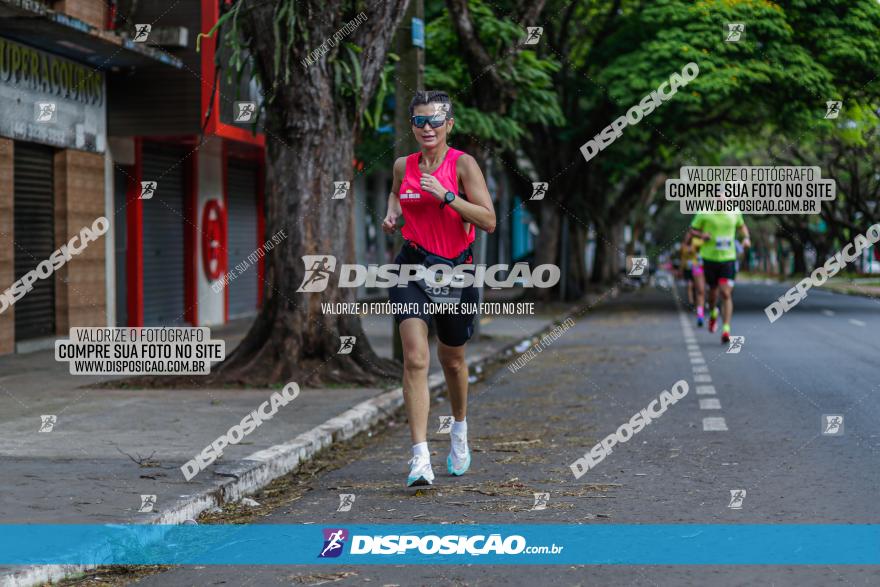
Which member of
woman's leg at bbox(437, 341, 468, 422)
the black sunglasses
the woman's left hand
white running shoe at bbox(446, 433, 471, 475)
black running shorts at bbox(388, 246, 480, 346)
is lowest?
white running shoe at bbox(446, 433, 471, 475)

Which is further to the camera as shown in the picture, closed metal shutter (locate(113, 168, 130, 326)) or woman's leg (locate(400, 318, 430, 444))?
closed metal shutter (locate(113, 168, 130, 326))

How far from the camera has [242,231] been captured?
24281 millimetres

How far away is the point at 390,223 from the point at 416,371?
795mm

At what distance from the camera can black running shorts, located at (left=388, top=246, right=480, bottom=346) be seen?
6.67m

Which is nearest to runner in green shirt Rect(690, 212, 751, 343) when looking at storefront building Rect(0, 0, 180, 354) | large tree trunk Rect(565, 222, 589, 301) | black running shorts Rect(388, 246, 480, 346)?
storefront building Rect(0, 0, 180, 354)

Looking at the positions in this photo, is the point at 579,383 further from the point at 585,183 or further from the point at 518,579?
the point at 585,183

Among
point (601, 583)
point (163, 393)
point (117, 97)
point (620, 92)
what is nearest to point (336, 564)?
point (601, 583)

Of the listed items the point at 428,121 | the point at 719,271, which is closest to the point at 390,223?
the point at 428,121

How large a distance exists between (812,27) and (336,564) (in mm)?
21813

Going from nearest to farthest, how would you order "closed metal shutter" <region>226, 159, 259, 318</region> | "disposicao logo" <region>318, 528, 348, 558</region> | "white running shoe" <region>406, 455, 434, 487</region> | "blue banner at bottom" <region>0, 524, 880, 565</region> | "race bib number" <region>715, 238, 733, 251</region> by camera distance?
"blue banner at bottom" <region>0, 524, 880, 565</region>
"disposicao logo" <region>318, 528, 348, 558</region>
"white running shoe" <region>406, 455, 434, 487</region>
"race bib number" <region>715, 238, 733, 251</region>
"closed metal shutter" <region>226, 159, 259, 318</region>

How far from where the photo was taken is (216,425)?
28.7ft

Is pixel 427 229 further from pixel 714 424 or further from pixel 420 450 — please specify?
pixel 714 424

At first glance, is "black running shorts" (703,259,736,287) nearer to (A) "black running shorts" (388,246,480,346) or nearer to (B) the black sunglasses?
(A) "black running shorts" (388,246,480,346)

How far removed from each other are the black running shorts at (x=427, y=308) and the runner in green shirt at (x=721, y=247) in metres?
9.48
